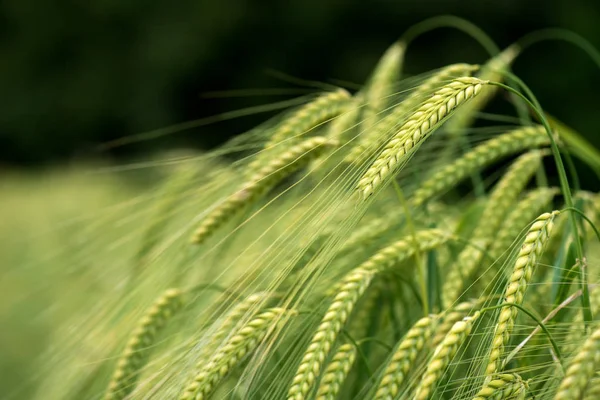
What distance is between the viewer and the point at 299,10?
8.77m

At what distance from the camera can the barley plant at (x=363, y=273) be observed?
0.70 metres

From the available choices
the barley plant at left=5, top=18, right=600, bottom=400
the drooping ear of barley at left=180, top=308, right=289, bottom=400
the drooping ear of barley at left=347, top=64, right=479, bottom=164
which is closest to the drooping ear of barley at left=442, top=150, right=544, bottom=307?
the barley plant at left=5, top=18, right=600, bottom=400

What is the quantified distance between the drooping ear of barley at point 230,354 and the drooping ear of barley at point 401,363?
110mm

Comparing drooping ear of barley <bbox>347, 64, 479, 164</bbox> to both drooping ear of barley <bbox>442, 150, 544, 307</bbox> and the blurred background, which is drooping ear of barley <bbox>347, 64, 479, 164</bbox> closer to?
drooping ear of barley <bbox>442, 150, 544, 307</bbox>

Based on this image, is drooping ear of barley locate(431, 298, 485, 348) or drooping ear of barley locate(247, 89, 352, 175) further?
drooping ear of barley locate(247, 89, 352, 175)

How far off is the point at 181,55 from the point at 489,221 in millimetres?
8227

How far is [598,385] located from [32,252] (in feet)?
8.08

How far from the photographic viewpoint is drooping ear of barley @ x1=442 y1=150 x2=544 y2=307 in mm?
931

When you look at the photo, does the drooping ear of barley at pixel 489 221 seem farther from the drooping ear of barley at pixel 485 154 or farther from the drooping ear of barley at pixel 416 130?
the drooping ear of barley at pixel 416 130

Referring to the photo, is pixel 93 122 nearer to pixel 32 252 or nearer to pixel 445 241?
pixel 32 252

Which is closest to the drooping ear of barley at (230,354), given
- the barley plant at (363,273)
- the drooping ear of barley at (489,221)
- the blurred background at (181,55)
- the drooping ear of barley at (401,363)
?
the barley plant at (363,273)

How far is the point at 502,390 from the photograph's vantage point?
0.65 m

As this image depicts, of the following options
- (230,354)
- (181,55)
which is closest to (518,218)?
(230,354)

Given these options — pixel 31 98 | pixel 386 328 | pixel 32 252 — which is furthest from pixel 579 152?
pixel 31 98
